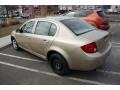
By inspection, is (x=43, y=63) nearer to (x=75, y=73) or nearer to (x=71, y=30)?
(x=75, y=73)

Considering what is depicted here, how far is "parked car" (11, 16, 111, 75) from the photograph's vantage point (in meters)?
4.42

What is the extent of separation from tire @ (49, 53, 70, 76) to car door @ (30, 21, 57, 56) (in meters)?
0.38

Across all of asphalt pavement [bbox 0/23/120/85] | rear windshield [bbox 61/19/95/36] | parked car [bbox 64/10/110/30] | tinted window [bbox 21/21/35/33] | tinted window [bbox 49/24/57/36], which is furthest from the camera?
parked car [bbox 64/10/110/30]

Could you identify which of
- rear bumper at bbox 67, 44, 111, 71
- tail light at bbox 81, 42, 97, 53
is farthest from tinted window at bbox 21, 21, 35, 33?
tail light at bbox 81, 42, 97, 53

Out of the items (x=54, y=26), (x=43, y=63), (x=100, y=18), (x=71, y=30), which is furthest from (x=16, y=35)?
(x=100, y=18)

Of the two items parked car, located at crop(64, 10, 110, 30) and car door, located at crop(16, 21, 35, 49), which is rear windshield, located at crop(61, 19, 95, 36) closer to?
car door, located at crop(16, 21, 35, 49)

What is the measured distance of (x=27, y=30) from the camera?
6371 millimetres

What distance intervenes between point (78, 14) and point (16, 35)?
4.27 m

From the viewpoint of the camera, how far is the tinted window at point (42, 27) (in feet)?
17.7

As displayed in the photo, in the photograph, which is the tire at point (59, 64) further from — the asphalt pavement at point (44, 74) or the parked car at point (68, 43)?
the asphalt pavement at point (44, 74)
